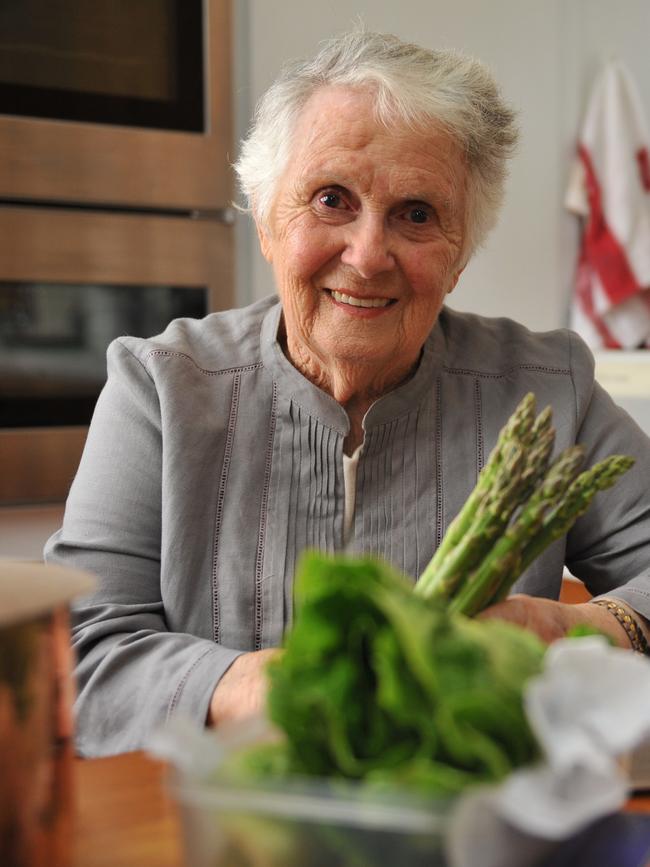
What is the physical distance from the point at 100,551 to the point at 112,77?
1.26 m

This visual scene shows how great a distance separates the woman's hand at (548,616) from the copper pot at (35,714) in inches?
14.4

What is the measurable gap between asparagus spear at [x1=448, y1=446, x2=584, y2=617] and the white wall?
1913mm

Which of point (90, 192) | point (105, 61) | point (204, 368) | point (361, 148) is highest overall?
point (105, 61)

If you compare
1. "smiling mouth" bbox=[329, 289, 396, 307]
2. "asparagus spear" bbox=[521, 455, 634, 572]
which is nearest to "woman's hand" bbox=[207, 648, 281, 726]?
"asparagus spear" bbox=[521, 455, 634, 572]

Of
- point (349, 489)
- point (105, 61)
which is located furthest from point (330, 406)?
point (105, 61)

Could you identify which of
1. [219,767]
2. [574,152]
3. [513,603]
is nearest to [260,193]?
[513,603]

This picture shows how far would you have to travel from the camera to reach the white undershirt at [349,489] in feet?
4.39

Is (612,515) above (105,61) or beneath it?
beneath

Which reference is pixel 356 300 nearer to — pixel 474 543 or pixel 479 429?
pixel 479 429

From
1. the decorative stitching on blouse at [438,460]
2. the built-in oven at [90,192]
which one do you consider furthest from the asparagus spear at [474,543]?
the built-in oven at [90,192]

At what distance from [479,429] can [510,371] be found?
11 centimetres

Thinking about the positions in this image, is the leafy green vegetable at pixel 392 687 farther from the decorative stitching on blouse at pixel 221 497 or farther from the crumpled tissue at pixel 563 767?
the decorative stitching on blouse at pixel 221 497

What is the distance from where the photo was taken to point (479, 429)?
1436 mm

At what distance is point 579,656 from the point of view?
0.46 m
